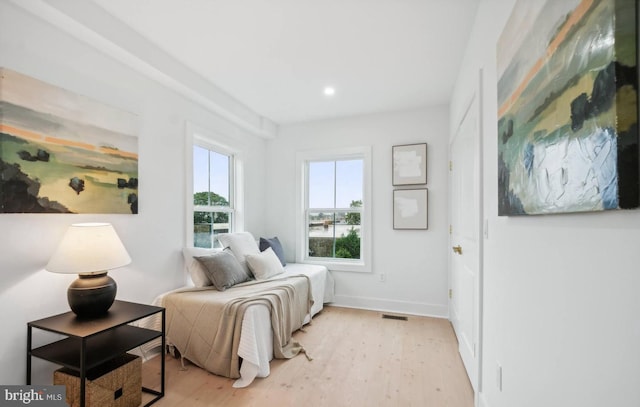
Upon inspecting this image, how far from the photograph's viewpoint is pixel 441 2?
1941mm

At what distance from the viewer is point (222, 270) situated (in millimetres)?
2820

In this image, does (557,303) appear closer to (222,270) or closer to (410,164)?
(222,270)

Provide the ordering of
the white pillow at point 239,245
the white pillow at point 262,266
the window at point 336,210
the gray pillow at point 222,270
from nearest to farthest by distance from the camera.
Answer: the gray pillow at point 222,270 → the white pillow at point 262,266 → the white pillow at point 239,245 → the window at point 336,210

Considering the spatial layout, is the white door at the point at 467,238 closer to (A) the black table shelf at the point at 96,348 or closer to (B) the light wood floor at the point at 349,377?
(B) the light wood floor at the point at 349,377

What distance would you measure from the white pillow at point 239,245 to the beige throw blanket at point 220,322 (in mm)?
480

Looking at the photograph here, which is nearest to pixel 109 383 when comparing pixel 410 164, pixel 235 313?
pixel 235 313

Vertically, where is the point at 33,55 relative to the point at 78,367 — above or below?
above

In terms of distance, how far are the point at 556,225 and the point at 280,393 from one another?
1991mm

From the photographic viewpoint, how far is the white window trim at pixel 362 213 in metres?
3.99

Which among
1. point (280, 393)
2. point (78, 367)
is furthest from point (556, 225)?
point (78, 367)

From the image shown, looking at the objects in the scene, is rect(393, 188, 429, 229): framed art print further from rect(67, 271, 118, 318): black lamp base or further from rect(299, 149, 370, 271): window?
rect(67, 271, 118, 318): black lamp base

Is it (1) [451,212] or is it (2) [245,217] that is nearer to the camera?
(1) [451,212]

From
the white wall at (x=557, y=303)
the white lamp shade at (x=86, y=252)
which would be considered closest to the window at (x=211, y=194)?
the white lamp shade at (x=86, y=252)

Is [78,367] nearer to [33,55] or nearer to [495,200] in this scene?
[33,55]
